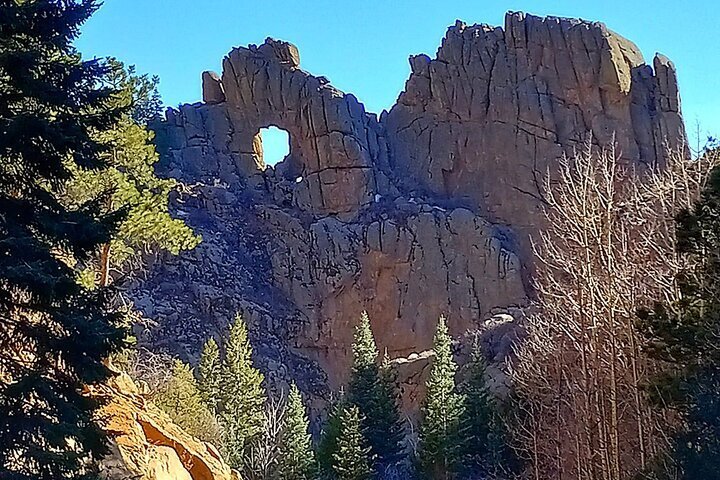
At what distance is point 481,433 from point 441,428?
1567 mm

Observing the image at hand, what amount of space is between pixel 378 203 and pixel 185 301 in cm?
1449

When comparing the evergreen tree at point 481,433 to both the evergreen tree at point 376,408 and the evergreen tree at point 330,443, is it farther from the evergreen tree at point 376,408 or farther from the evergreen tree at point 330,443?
the evergreen tree at point 330,443

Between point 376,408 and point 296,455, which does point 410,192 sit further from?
point 296,455

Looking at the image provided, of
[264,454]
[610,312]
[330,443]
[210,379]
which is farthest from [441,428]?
[610,312]

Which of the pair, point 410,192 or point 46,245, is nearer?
point 46,245

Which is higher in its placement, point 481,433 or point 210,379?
point 210,379

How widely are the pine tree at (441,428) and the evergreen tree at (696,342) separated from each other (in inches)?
444

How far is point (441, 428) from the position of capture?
20.1 m

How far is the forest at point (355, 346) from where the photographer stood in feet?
21.0

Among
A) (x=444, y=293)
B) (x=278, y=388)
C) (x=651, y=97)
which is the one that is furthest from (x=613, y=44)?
(x=278, y=388)

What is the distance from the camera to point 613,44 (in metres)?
41.2

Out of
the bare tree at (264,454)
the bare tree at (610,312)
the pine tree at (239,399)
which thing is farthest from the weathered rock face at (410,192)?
the bare tree at (610,312)

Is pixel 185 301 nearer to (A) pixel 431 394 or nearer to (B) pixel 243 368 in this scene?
(B) pixel 243 368

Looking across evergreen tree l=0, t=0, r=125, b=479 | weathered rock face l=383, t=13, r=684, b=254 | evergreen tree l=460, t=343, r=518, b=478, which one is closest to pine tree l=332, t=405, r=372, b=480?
evergreen tree l=460, t=343, r=518, b=478
